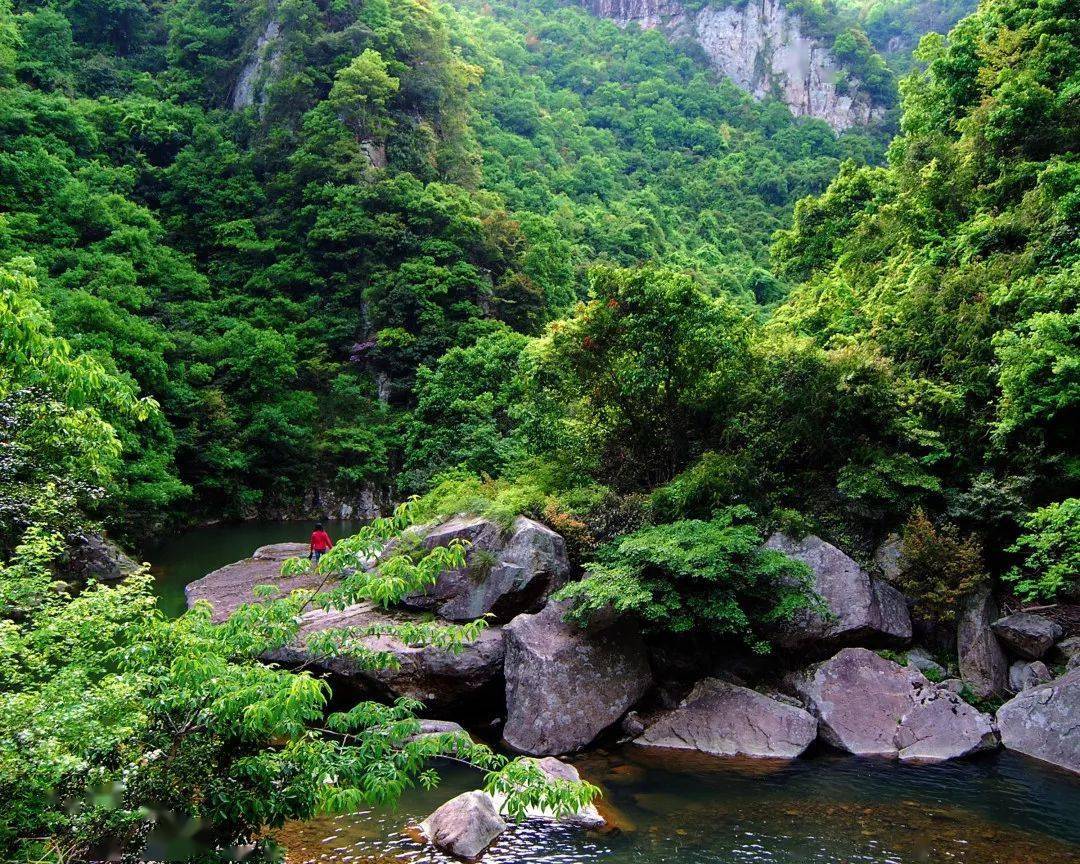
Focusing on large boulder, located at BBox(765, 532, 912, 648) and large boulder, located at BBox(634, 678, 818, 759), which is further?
large boulder, located at BBox(765, 532, 912, 648)

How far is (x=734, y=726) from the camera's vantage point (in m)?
10.8

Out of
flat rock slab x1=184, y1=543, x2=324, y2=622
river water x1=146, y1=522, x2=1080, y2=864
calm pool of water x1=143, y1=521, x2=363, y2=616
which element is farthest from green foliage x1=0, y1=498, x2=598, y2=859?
calm pool of water x1=143, y1=521, x2=363, y2=616

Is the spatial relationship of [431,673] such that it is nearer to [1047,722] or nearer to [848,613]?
[848,613]

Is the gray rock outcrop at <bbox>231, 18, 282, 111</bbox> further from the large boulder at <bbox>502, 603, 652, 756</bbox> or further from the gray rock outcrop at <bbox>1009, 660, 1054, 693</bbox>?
the gray rock outcrop at <bbox>1009, 660, 1054, 693</bbox>

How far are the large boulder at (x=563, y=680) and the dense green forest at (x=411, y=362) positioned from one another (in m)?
0.98

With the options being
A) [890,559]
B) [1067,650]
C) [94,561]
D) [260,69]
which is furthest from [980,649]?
[260,69]

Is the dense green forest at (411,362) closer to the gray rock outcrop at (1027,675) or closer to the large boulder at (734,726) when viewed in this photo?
the large boulder at (734,726)

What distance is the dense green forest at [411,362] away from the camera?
4945mm

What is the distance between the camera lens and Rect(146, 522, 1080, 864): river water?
7742 millimetres

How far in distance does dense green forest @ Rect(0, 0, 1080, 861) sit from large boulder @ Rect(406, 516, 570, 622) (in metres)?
0.56

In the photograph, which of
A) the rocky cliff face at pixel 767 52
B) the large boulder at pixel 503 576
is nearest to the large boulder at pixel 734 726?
the large boulder at pixel 503 576

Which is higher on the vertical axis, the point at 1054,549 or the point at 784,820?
the point at 1054,549

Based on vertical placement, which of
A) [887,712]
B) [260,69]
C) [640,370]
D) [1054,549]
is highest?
[260,69]

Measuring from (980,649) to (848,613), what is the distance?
2123mm
